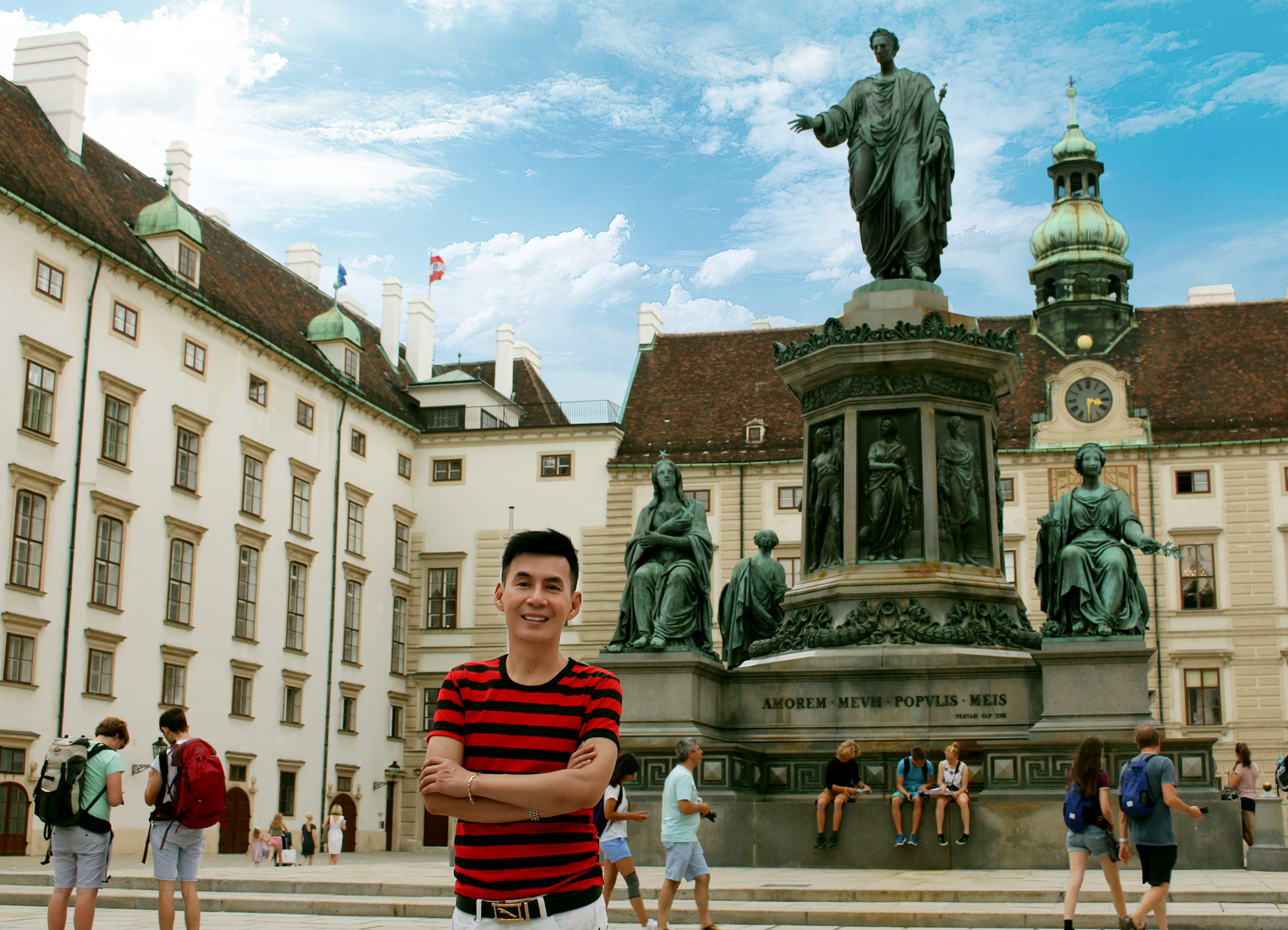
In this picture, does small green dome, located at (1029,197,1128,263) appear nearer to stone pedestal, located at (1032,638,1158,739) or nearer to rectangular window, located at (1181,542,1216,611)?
rectangular window, located at (1181,542,1216,611)

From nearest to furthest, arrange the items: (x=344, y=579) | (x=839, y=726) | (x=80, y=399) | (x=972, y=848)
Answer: (x=972, y=848), (x=839, y=726), (x=80, y=399), (x=344, y=579)

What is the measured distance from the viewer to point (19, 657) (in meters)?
36.9

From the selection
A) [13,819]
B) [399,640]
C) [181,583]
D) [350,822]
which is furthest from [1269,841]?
[399,640]

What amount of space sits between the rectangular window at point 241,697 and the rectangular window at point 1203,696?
31.1 m

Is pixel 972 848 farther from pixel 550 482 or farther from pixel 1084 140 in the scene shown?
pixel 1084 140

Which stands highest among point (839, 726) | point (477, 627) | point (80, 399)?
point (80, 399)

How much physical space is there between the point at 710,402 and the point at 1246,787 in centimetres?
4248

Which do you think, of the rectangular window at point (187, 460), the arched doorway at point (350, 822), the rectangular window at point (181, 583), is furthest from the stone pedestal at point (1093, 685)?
the arched doorway at point (350, 822)

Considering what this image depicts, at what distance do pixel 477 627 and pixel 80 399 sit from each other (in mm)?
20755

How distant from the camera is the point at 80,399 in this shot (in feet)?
130

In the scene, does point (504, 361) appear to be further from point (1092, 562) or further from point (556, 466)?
point (1092, 562)

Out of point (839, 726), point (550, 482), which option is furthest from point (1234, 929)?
point (550, 482)

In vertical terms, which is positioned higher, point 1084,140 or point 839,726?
point 1084,140

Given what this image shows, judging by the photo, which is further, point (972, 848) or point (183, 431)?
point (183, 431)
